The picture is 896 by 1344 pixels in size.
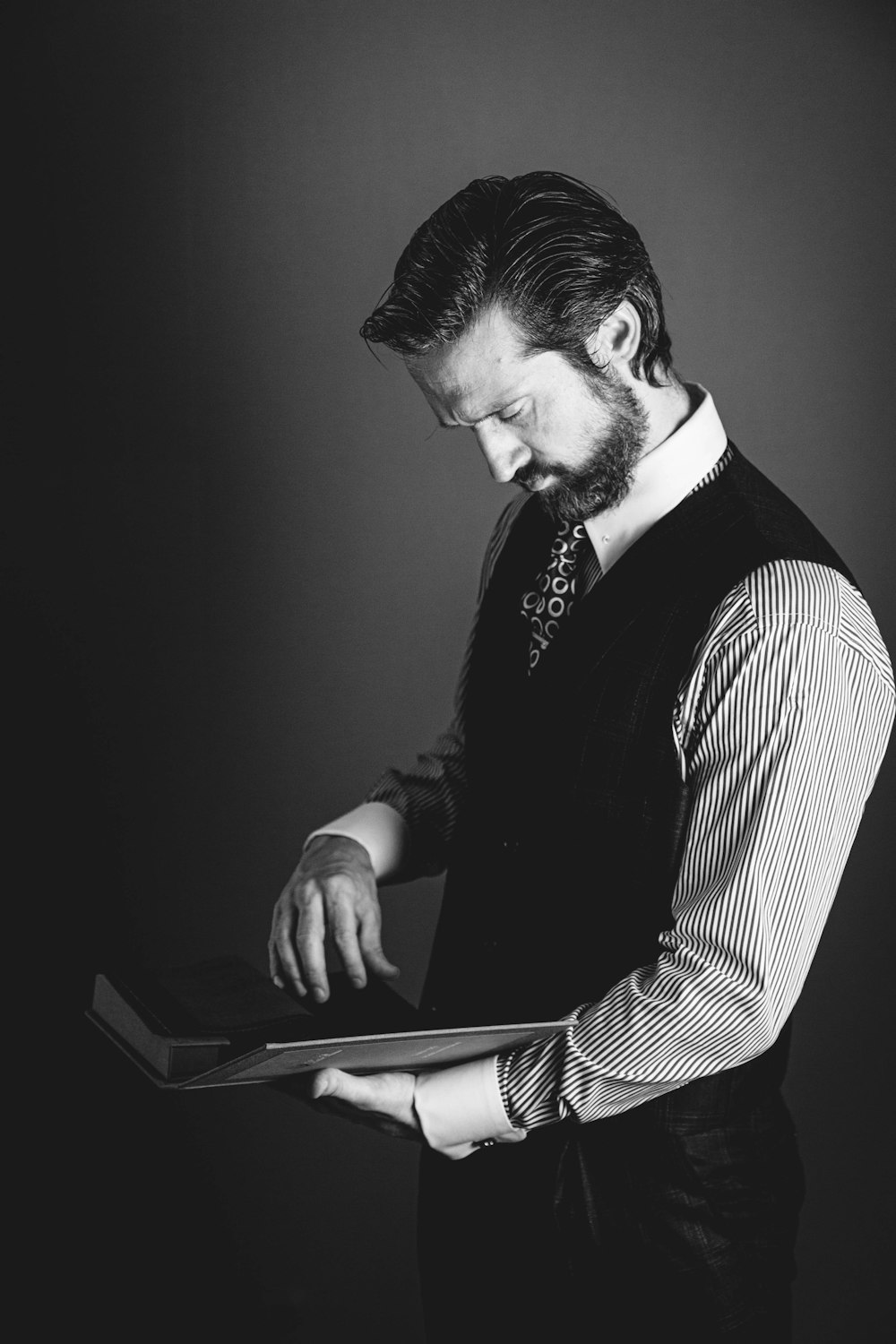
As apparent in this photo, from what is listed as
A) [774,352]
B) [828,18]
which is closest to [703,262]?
[774,352]

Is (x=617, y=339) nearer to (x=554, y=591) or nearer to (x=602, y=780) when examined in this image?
(x=554, y=591)

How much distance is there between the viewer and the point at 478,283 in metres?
1.25

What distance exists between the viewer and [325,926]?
1.39 metres

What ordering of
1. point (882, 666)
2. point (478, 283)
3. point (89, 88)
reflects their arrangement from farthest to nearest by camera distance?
point (89, 88), point (478, 283), point (882, 666)

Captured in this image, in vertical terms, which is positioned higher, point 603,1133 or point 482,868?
point 482,868

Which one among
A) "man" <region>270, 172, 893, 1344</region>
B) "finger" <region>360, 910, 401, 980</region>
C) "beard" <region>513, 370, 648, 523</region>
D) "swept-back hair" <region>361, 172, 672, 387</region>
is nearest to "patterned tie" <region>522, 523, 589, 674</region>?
"man" <region>270, 172, 893, 1344</region>

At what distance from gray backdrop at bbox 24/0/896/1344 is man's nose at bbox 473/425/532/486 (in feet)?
2.49

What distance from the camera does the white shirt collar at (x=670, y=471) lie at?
1.25 metres

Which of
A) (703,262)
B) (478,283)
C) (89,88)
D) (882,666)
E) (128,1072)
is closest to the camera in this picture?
(882,666)

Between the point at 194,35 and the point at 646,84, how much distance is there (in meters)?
0.66

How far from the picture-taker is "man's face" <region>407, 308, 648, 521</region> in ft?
4.13

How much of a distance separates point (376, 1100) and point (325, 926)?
29cm

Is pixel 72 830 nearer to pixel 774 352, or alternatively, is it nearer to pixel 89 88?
pixel 89 88

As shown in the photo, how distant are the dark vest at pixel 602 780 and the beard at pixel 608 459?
72 millimetres
